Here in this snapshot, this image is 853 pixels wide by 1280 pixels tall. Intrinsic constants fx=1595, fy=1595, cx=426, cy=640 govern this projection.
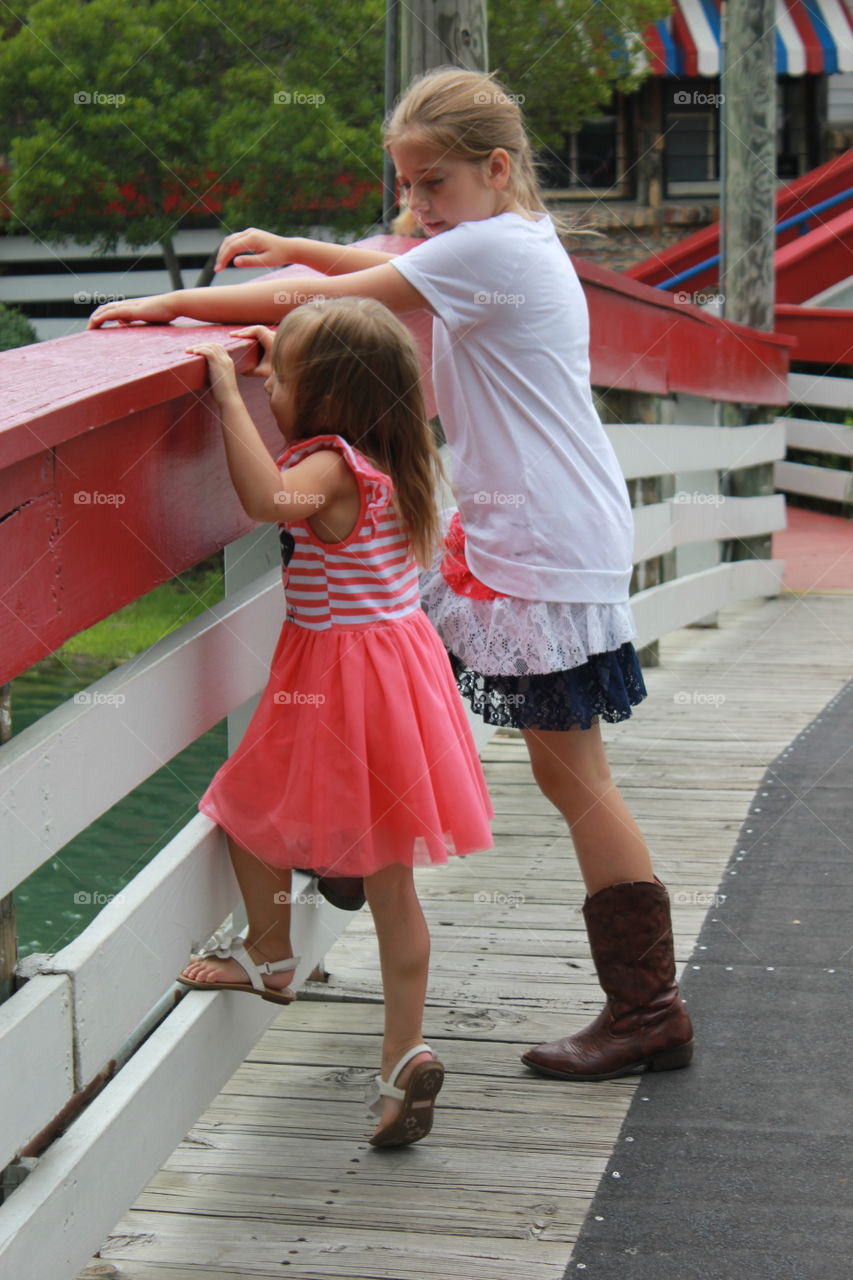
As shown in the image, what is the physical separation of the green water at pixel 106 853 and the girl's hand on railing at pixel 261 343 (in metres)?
1.63

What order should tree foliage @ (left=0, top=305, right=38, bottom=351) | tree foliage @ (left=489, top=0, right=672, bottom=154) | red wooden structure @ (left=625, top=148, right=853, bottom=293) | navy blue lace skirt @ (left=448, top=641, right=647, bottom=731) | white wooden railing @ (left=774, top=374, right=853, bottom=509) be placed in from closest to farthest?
navy blue lace skirt @ (left=448, top=641, right=647, bottom=731)
white wooden railing @ (left=774, top=374, right=853, bottom=509)
tree foliage @ (left=0, top=305, right=38, bottom=351)
tree foliage @ (left=489, top=0, right=672, bottom=154)
red wooden structure @ (left=625, top=148, right=853, bottom=293)

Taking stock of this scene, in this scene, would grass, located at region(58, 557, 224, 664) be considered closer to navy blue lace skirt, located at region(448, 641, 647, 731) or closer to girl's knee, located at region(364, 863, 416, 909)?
navy blue lace skirt, located at region(448, 641, 647, 731)

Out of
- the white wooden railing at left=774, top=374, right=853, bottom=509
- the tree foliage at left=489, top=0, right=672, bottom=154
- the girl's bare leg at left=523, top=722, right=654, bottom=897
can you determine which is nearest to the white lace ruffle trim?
the girl's bare leg at left=523, top=722, right=654, bottom=897

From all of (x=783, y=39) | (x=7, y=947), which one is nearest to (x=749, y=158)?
(x=7, y=947)

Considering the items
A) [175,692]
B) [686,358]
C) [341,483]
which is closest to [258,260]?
[341,483]

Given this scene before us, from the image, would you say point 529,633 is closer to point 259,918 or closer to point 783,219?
point 259,918

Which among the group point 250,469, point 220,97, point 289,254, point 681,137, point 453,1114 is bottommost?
point 453,1114

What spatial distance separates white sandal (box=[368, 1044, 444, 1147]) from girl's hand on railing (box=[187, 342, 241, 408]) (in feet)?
2.91

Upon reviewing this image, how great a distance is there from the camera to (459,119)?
2135mm

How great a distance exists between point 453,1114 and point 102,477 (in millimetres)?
1131

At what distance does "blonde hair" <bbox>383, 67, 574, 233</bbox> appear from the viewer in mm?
2139

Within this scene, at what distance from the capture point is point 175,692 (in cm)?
190

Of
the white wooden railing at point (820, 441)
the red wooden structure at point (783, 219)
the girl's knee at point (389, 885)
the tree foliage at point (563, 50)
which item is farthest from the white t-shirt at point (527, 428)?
the red wooden structure at point (783, 219)

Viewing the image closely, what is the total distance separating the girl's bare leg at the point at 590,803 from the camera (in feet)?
7.56
